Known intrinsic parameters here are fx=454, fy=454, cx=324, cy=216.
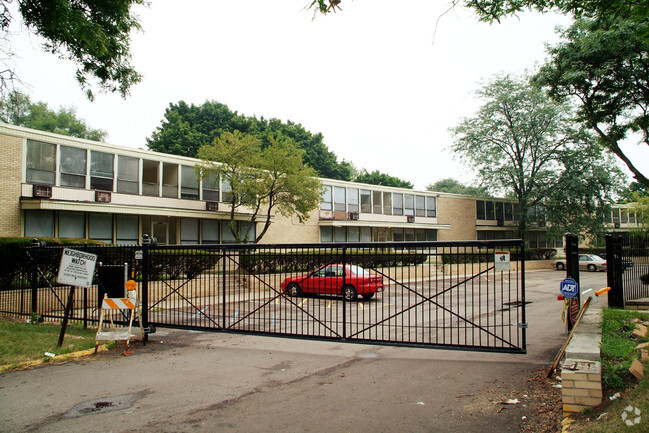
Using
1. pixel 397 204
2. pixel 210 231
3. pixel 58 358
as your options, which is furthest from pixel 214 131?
pixel 58 358

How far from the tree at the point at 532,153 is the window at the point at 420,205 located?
6836 mm

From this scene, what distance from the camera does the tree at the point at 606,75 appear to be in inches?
668

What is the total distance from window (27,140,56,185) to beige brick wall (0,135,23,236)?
0.47 m

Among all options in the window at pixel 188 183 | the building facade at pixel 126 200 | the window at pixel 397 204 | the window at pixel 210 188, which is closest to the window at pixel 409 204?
the window at pixel 397 204

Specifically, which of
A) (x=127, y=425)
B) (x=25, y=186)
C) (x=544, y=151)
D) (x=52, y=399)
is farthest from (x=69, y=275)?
(x=544, y=151)

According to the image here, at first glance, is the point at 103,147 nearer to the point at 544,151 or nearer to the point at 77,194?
the point at 77,194

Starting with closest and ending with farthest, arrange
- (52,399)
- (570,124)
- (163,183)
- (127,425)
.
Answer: (127,425), (52,399), (163,183), (570,124)

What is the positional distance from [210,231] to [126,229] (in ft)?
18.3

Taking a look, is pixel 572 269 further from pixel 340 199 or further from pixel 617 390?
pixel 340 199

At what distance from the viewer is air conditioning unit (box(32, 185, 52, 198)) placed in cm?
2067

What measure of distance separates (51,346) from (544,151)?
44.5 meters

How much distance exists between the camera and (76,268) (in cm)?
913

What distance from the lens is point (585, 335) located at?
6531mm

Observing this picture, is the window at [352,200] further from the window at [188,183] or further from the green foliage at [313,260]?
the green foliage at [313,260]
